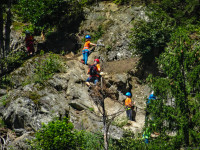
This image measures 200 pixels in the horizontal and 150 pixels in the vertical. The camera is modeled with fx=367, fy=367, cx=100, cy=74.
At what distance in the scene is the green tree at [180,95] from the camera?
1394 centimetres

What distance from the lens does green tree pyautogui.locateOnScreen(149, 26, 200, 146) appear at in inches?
549

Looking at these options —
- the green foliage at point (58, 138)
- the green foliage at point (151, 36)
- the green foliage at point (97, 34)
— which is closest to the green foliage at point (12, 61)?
the green foliage at point (97, 34)

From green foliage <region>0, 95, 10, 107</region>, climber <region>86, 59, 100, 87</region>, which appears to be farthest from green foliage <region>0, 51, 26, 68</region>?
climber <region>86, 59, 100, 87</region>

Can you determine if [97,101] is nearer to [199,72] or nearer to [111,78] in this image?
[199,72]

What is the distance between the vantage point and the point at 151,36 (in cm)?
1997

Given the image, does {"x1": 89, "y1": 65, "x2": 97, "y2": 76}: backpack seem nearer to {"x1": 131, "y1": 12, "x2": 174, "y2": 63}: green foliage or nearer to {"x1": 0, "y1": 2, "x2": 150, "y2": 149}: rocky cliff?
{"x1": 0, "y1": 2, "x2": 150, "y2": 149}: rocky cliff

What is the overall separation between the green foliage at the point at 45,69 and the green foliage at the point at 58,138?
4.82 m

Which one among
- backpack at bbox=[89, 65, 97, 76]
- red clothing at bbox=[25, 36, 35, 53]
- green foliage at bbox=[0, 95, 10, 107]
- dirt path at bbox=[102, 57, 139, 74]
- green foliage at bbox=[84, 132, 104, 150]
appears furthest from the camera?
red clothing at bbox=[25, 36, 35, 53]

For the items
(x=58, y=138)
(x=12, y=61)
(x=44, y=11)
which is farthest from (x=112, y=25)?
(x=58, y=138)

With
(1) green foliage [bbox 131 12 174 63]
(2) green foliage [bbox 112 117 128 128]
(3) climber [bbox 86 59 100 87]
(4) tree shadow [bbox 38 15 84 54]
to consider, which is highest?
(4) tree shadow [bbox 38 15 84 54]

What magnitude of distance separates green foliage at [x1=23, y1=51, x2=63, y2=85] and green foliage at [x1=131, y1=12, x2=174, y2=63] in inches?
171

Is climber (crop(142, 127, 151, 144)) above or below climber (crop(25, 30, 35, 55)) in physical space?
below

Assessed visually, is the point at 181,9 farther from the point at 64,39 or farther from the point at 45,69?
the point at 45,69

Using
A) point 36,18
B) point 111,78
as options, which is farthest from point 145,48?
point 36,18
